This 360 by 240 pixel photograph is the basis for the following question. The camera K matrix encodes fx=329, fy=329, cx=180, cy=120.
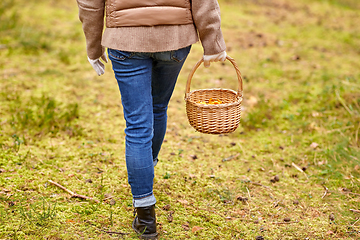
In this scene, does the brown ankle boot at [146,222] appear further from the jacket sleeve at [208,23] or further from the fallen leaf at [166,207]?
the jacket sleeve at [208,23]

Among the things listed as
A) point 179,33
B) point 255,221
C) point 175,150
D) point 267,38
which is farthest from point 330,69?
point 179,33

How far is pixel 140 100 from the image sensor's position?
214 cm

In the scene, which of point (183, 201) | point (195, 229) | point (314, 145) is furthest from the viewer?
point (314, 145)

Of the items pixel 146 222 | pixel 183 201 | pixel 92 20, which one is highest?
pixel 92 20

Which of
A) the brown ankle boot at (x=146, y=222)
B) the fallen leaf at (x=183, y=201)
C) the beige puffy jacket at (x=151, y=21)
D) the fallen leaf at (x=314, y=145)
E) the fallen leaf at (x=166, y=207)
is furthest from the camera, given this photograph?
the fallen leaf at (x=314, y=145)

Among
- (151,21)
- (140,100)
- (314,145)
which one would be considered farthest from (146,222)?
(314,145)

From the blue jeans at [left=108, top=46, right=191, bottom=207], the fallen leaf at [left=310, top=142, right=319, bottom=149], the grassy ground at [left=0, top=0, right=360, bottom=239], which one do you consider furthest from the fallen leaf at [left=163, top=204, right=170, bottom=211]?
the fallen leaf at [left=310, top=142, right=319, bottom=149]

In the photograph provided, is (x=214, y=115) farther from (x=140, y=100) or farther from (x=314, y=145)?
(x=314, y=145)

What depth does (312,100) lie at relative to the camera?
4922 millimetres

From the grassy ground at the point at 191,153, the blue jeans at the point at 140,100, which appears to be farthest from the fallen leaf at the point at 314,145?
the blue jeans at the point at 140,100

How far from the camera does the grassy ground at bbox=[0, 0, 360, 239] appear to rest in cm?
264

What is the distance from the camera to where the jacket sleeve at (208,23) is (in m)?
2.12

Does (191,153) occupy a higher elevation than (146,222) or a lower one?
lower

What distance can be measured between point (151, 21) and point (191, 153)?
201cm
